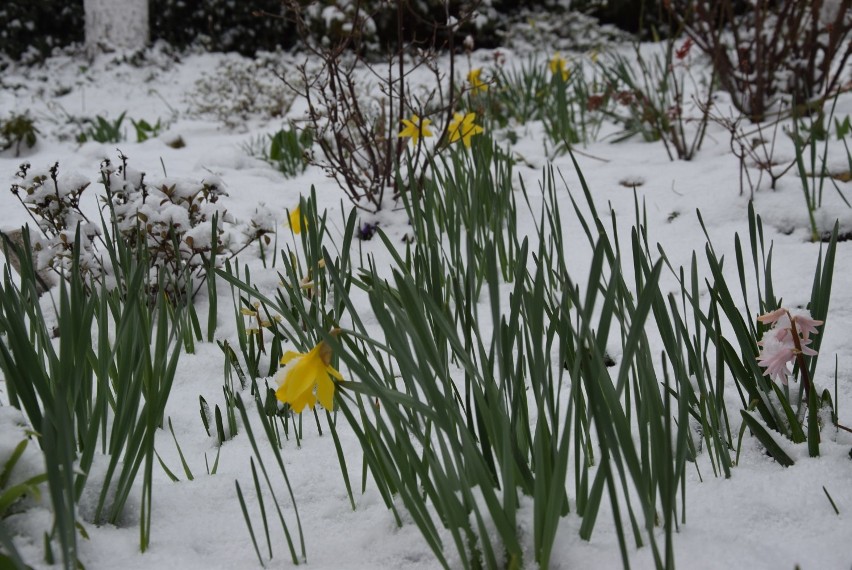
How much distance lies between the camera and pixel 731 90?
Result: 12.9 ft

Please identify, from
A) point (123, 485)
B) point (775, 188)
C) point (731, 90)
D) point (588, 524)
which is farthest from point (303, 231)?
point (731, 90)

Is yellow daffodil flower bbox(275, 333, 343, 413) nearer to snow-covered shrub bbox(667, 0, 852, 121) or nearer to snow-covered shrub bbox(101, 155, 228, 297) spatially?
snow-covered shrub bbox(101, 155, 228, 297)

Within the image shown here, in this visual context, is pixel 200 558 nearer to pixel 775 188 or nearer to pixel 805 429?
pixel 805 429

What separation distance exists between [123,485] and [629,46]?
9967 millimetres

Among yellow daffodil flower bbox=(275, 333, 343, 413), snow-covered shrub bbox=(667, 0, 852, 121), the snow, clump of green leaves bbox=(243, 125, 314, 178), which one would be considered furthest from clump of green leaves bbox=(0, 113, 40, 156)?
yellow daffodil flower bbox=(275, 333, 343, 413)

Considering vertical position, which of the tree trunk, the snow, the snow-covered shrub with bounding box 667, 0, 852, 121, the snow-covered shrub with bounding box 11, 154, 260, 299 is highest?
the tree trunk

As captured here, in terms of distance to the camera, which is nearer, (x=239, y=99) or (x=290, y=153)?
(x=290, y=153)

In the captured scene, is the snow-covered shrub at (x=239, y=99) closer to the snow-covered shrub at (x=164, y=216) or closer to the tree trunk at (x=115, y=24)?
the tree trunk at (x=115, y=24)

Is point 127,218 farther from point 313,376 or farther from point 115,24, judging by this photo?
point 115,24

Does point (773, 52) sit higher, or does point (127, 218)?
point (773, 52)

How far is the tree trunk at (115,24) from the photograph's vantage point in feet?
33.3

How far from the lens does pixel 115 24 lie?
33.8ft

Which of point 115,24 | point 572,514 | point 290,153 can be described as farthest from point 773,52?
point 115,24

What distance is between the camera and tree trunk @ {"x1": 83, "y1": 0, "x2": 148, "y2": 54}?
33.3 ft
